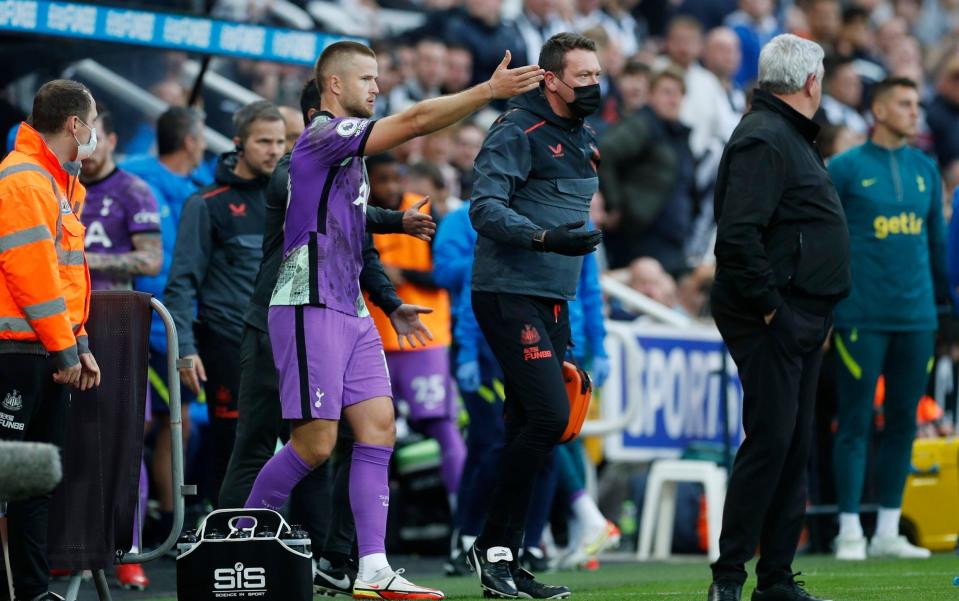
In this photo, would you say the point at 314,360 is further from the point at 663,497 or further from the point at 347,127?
the point at 663,497

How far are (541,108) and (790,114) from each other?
1268mm

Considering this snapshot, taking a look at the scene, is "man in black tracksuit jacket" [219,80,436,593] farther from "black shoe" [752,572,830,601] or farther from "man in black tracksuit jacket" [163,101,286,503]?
"black shoe" [752,572,830,601]

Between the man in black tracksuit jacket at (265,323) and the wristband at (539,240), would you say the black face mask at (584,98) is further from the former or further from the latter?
the man in black tracksuit jacket at (265,323)

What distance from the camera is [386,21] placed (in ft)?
56.6

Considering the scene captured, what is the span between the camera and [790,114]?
6953 millimetres

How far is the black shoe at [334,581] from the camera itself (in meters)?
7.89

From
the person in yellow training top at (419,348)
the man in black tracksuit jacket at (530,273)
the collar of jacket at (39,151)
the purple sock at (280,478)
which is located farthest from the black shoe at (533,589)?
the collar of jacket at (39,151)

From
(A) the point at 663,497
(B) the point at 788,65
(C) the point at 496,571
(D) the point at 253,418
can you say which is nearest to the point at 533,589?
(C) the point at 496,571

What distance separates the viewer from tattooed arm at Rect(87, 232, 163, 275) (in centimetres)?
905

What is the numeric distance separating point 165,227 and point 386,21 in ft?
25.0

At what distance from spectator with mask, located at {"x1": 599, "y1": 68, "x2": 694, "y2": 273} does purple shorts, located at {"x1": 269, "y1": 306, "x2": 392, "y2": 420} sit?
771 centimetres

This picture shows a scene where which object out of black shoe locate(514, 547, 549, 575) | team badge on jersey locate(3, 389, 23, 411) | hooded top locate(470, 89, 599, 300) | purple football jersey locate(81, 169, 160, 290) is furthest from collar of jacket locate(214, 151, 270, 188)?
black shoe locate(514, 547, 549, 575)

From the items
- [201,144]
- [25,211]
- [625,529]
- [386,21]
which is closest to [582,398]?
[25,211]

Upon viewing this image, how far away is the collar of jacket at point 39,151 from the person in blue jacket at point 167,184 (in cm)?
295
